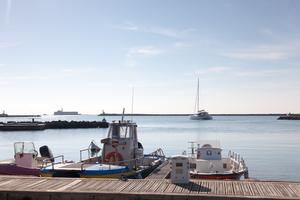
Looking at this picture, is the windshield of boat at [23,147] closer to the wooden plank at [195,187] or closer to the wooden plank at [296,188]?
the wooden plank at [195,187]

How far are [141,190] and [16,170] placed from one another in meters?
9.65

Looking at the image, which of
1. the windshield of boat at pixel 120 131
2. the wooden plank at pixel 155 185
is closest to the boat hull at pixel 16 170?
the windshield of boat at pixel 120 131

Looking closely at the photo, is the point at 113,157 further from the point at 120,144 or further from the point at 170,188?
the point at 170,188

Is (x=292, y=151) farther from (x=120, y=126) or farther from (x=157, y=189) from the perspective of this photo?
(x=157, y=189)

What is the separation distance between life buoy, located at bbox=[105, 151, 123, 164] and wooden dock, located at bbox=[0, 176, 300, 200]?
7.32m

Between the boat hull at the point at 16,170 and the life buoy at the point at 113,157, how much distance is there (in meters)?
3.59

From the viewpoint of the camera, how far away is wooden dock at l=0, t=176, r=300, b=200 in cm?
1251

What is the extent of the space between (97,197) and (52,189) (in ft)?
5.24

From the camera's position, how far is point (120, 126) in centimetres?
2297

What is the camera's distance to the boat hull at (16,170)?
20297 mm

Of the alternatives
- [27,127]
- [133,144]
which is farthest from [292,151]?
[27,127]

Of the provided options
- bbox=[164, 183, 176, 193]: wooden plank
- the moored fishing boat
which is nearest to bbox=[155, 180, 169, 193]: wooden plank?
bbox=[164, 183, 176, 193]: wooden plank

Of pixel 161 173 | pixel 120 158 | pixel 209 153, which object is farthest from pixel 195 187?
pixel 209 153

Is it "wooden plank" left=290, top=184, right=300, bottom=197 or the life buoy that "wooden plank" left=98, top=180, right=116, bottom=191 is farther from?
the life buoy
